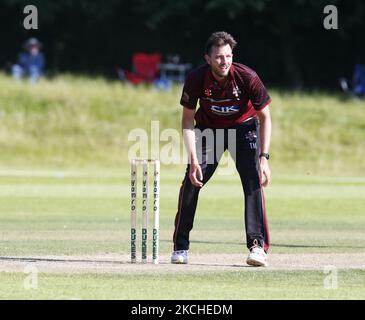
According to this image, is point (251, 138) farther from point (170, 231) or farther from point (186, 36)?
point (186, 36)

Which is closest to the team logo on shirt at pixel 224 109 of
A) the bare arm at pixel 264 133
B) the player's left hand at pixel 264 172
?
the bare arm at pixel 264 133

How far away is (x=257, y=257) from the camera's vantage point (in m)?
10.4

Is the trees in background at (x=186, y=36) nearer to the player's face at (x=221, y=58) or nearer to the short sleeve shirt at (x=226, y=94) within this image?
the short sleeve shirt at (x=226, y=94)

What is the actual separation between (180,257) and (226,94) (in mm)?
1563

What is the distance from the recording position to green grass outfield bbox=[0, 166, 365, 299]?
8.91 m

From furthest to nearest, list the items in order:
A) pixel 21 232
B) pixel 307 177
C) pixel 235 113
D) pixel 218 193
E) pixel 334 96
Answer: pixel 334 96, pixel 307 177, pixel 218 193, pixel 21 232, pixel 235 113

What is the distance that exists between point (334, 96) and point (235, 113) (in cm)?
2733

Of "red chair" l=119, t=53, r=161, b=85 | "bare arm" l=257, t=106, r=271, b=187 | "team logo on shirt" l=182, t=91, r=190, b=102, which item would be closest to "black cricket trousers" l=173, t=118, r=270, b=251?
"bare arm" l=257, t=106, r=271, b=187

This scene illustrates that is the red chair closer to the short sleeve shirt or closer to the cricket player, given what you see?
the cricket player

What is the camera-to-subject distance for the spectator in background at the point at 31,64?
1448 inches

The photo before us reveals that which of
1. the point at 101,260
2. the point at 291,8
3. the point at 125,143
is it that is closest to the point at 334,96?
the point at 291,8

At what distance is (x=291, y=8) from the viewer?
134 feet

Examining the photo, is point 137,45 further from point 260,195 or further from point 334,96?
point 260,195

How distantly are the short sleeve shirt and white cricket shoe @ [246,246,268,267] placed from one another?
1139 millimetres
